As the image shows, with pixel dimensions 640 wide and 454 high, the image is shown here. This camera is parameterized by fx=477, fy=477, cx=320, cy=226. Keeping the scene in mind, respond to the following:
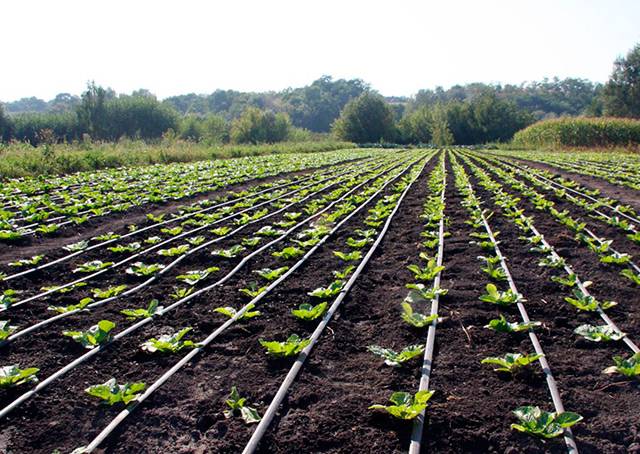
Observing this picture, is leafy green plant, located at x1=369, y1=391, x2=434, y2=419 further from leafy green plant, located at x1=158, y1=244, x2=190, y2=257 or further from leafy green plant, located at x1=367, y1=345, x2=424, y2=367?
leafy green plant, located at x1=158, y1=244, x2=190, y2=257

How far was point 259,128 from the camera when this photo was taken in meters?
43.2

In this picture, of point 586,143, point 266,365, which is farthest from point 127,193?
point 586,143

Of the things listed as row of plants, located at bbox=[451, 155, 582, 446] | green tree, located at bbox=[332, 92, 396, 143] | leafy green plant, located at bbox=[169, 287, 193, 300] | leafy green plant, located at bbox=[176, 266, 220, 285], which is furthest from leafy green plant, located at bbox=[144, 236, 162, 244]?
green tree, located at bbox=[332, 92, 396, 143]

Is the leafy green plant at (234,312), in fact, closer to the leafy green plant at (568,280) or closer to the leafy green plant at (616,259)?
the leafy green plant at (568,280)

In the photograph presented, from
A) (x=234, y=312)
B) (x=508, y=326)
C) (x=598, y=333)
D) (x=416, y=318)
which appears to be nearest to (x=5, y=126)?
(x=234, y=312)

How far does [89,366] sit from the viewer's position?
2.93 metres

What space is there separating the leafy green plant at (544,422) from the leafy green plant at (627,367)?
66 cm

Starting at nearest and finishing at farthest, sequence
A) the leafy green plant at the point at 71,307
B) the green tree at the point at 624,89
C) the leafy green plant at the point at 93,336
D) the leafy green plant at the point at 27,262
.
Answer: the leafy green plant at the point at 93,336 < the leafy green plant at the point at 71,307 < the leafy green plant at the point at 27,262 < the green tree at the point at 624,89

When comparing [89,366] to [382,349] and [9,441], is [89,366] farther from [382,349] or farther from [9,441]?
[382,349]

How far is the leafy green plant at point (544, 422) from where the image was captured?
2182mm

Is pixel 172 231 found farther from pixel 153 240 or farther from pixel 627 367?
pixel 627 367

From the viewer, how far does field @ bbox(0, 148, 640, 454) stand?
2.31m

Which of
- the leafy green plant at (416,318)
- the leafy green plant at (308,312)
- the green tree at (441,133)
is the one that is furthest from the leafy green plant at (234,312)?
the green tree at (441,133)

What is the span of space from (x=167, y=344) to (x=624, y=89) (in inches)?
2575
